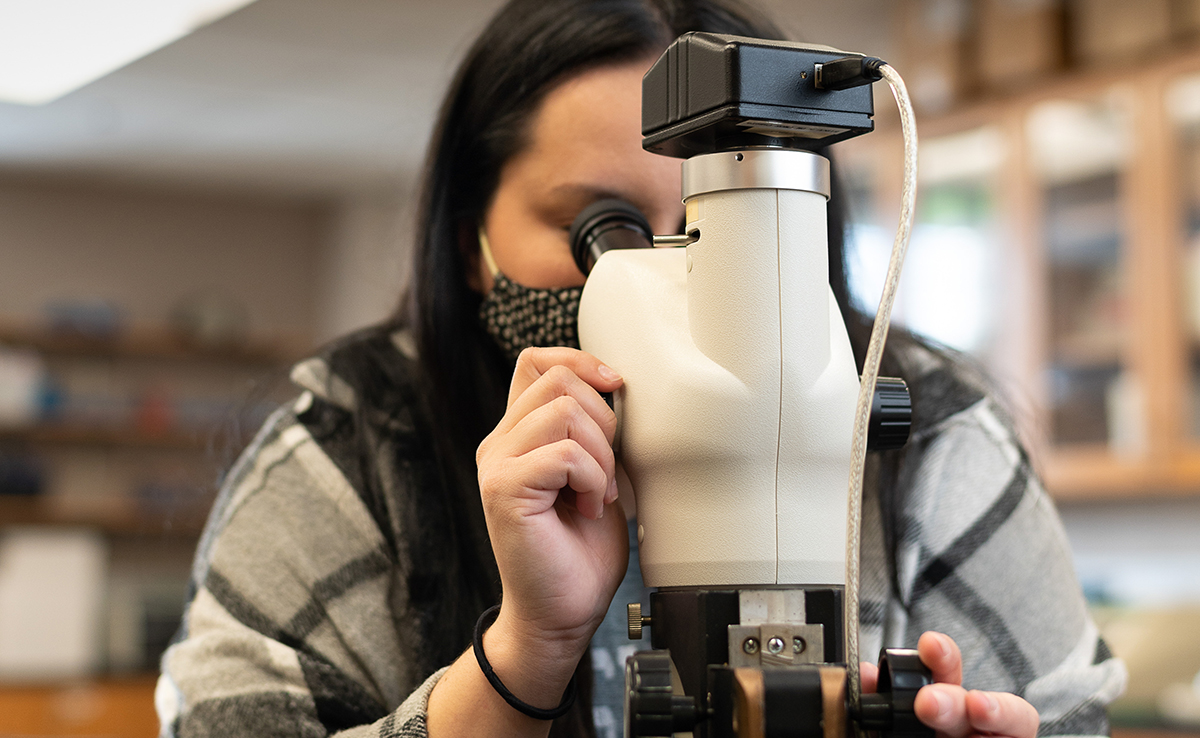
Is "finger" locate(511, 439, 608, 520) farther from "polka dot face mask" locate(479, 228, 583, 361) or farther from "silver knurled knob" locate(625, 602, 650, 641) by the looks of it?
"polka dot face mask" locate(479, 228, 583, 361)

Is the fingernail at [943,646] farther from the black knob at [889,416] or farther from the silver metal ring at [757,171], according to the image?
the silver metal ring at [757,171]

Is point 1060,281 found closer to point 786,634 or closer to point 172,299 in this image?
point 786,634

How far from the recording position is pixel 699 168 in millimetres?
551

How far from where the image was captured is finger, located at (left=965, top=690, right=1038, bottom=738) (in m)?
0.48

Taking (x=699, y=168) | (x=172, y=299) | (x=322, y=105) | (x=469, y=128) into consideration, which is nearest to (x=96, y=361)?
(x=172, y=299)

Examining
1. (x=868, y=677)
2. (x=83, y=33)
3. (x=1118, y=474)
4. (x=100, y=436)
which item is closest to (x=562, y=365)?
(x=868, y=677)

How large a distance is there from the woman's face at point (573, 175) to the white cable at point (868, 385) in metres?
0.32

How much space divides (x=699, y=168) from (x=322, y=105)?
4.17m

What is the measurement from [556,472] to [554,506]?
5 centimetres

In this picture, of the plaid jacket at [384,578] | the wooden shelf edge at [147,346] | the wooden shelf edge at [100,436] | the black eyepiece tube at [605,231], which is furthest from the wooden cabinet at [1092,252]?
the wooden shelf edge at [100,436]

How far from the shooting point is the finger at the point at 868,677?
51 cm

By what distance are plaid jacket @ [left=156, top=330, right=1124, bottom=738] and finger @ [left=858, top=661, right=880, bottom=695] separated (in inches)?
14.1

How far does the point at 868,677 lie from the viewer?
0.51m

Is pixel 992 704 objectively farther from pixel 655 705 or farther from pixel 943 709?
pixel 655 705
